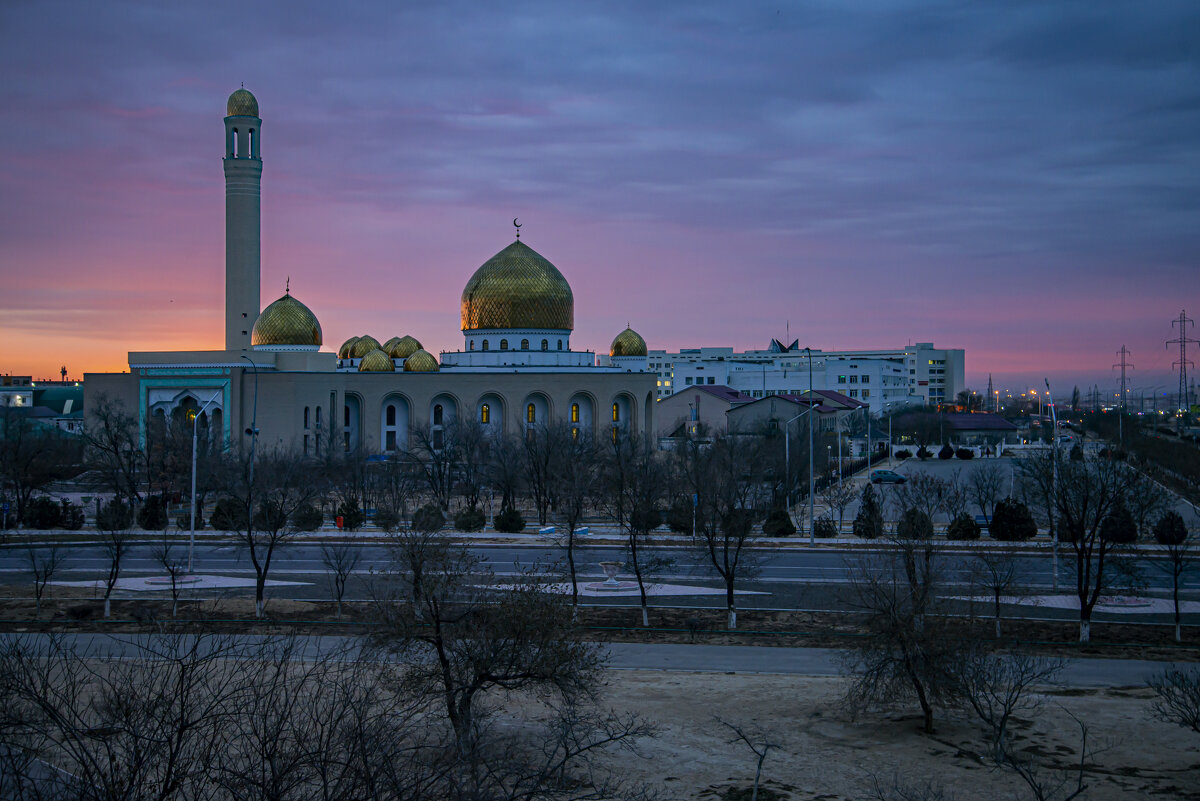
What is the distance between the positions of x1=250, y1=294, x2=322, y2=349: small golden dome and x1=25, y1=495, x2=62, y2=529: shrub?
22.2 metres

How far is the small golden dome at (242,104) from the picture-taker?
59094 mm

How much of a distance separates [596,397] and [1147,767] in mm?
49104

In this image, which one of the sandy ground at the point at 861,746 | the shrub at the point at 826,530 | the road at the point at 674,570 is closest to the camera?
the sandy ground at the point at 861,746

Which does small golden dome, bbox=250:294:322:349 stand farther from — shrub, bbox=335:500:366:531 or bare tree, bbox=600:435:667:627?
shrub, bbox=335:500:366:531

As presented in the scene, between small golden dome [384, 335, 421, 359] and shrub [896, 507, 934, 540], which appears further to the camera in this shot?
small golden dome [384, 335, 421, 359]

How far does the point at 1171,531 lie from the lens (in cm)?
2559

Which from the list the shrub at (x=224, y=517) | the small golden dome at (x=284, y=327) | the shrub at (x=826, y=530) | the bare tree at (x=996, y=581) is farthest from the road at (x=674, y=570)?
the small golden dome at (x=284, y=327)

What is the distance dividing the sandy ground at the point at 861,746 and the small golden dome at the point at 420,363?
45.7 m

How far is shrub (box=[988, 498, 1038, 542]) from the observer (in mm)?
34219

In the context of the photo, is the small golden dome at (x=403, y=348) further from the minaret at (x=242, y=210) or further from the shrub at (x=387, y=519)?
the shrub at (x=387, y=519)

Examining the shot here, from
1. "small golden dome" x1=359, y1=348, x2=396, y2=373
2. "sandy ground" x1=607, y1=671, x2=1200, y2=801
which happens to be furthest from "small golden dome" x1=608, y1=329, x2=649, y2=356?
"sandy ground" x1=607, y1=671, x2=1200, y2=801

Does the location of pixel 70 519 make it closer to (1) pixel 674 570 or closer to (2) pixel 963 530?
(1) pixel 674 570

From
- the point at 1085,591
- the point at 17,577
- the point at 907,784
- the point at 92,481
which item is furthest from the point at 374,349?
the point at 907,784

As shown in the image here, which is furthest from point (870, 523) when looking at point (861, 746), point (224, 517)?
point (224, 517)
